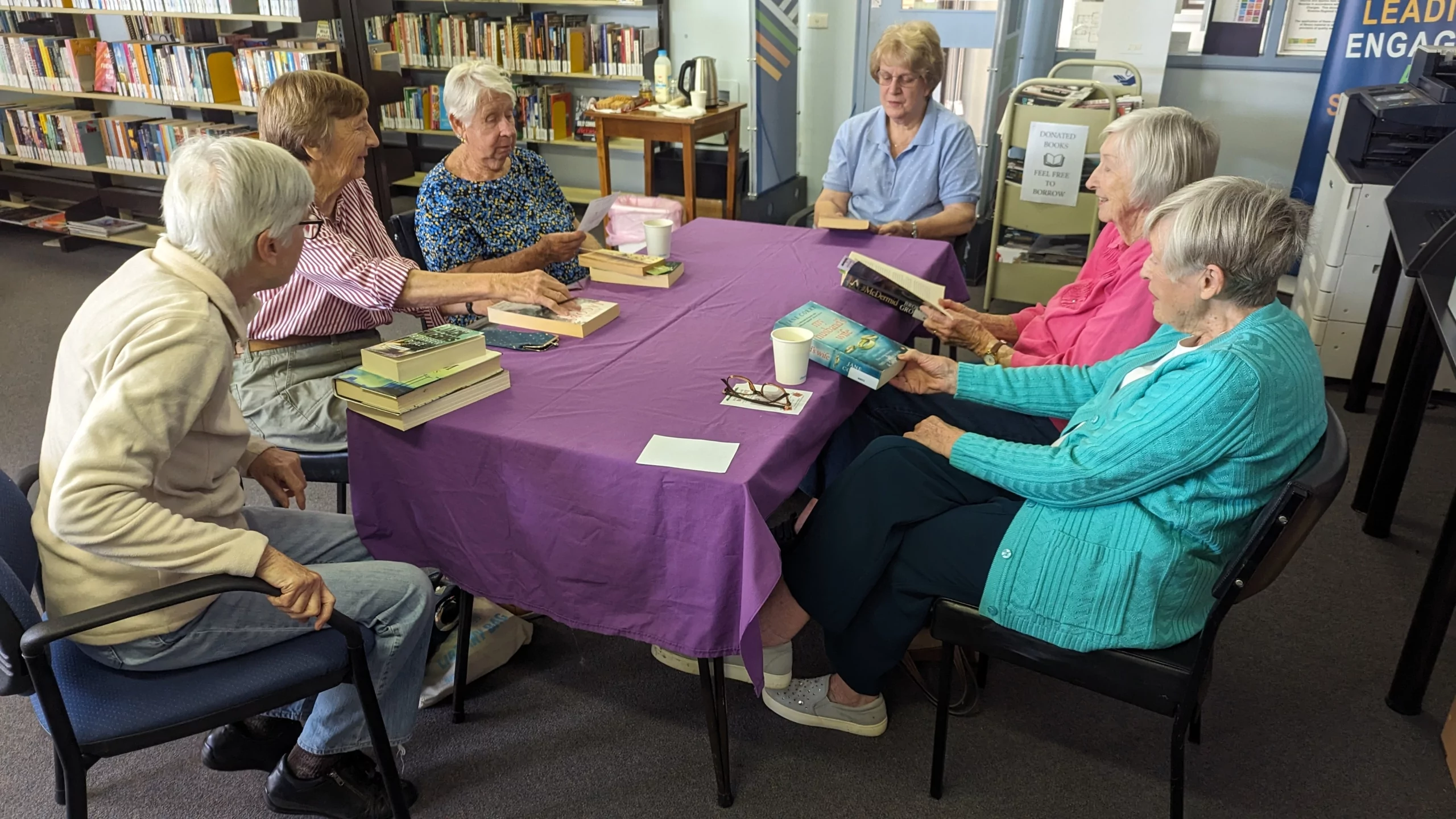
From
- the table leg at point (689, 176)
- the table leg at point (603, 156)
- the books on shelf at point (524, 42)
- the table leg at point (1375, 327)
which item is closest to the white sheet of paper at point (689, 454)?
the table leg at point (1375, 327)

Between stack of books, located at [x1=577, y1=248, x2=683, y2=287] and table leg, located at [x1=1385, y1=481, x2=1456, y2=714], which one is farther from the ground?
stack of books, located at [x1=577, y1=248, x2=683, y2=287]

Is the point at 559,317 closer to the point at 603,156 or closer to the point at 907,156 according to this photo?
the point at 907,156

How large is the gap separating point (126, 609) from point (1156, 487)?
147cm

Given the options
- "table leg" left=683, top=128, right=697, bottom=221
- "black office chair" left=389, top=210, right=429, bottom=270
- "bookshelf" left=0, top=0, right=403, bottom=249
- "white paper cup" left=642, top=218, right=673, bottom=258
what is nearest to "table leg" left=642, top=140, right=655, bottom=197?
"table leg" left=683, top=128, right=697, bottom=221

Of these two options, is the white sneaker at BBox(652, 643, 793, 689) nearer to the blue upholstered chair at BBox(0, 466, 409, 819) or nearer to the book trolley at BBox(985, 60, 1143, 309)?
the blue upholstered chair at BBox(0, 466, 409, 819)

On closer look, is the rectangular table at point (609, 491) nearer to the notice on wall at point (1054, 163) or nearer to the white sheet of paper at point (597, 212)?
the white sheet of paper at point (597, 212)

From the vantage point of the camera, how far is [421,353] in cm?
166

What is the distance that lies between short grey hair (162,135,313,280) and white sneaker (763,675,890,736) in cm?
132

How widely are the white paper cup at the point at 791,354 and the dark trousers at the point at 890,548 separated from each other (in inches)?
7.6

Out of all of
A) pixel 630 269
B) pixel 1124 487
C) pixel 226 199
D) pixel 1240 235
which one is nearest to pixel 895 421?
pixel 630 269

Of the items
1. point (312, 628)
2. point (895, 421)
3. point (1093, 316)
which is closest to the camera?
point (312, 628)

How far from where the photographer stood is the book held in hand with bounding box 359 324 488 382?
5.38 feet

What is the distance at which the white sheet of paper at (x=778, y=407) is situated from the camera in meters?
1.68

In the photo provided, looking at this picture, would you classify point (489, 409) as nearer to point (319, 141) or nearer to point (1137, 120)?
point (319, 141)
